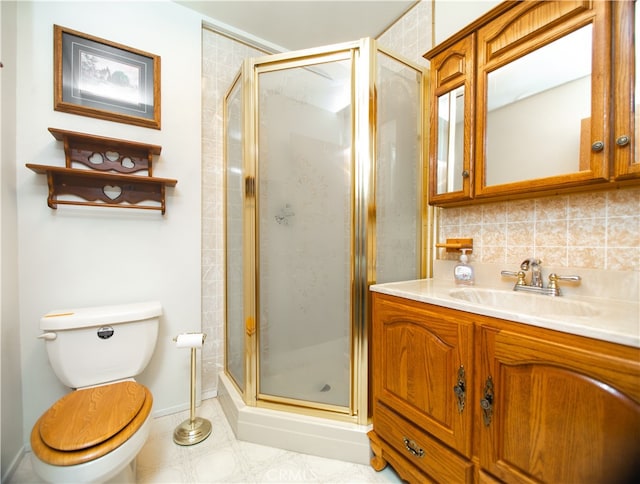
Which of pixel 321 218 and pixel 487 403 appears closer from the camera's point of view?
pixel 487 403

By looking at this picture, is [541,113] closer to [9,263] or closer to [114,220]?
[114,220]

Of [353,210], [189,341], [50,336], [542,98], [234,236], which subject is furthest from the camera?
[234,236]

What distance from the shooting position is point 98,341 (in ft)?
4.13

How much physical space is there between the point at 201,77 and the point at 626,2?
1.97m

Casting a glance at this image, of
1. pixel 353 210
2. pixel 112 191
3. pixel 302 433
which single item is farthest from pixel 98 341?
pixel 353 210

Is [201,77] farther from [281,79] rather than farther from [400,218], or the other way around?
[400,218]

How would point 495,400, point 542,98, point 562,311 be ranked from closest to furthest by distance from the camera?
point 495,400 → point 562,311 → point 542,98

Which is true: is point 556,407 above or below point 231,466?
above

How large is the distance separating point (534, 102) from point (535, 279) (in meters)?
0.73

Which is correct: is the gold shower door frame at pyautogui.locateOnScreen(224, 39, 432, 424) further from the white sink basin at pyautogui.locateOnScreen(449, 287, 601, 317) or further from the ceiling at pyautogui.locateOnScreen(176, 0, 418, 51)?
the ceiling at pyautogui.locateOnScreen(176, 0, 418, 51)

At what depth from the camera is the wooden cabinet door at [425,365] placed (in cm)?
89

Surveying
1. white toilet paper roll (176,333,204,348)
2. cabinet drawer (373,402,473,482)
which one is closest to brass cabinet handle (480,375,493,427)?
cabinet drawer (373,402,473,482)

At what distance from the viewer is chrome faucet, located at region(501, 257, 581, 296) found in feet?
3.45

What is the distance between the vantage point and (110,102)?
1.47 meters
